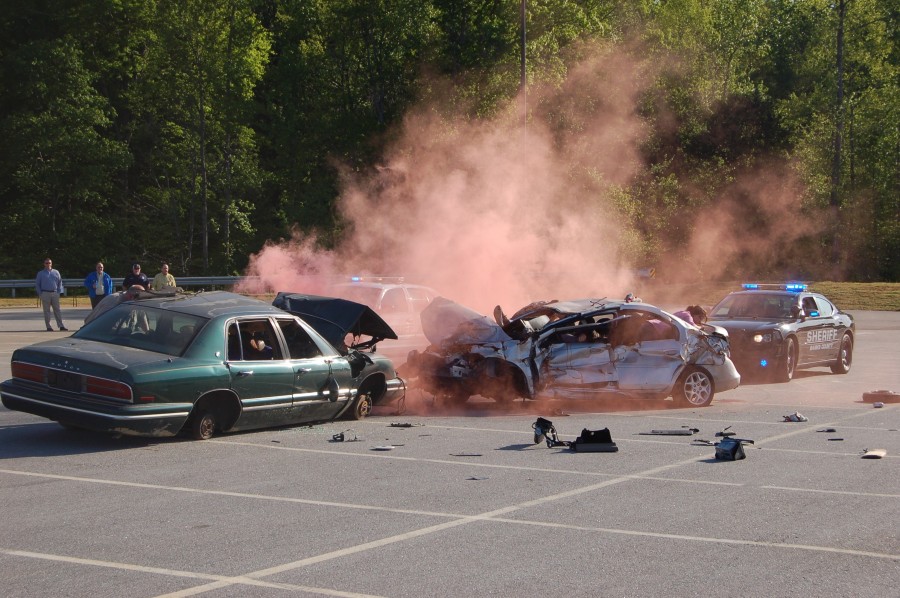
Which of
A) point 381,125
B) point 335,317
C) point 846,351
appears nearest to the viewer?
point 335,317

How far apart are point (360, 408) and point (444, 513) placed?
5.26 m

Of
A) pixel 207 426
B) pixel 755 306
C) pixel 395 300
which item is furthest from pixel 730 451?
pixel 395 300

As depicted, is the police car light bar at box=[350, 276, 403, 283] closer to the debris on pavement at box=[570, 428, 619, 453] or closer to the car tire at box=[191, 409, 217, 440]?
the car tire at box=[191, 409, 217, 440]

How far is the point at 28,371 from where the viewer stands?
34.6 ft

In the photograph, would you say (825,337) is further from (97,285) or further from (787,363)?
(97,285)

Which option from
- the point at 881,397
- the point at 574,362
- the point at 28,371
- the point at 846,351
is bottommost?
the point at 881,397

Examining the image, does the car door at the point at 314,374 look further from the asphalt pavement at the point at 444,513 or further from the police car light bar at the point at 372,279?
the police car light bar at the point at 372,279

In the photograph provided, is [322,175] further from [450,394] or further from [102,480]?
[102,480]

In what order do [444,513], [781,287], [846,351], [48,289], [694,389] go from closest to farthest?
[444,513] → [694,389] → [781,287] → [846,351] → [48,289]

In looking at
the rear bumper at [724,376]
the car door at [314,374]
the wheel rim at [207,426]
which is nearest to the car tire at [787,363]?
the rear bumper at [724,376]

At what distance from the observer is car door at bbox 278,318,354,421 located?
39.0 feet

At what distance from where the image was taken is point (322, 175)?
162 ft

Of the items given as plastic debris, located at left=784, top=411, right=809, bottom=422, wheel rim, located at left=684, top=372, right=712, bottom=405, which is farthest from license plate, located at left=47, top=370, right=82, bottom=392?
plastic debris, located at left=784, top=411, right=809, bottom=422

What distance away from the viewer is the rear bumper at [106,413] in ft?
32.6
